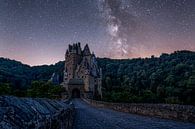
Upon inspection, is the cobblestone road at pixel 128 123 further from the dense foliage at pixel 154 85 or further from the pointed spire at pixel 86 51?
the pointed spire at pixel 86 51

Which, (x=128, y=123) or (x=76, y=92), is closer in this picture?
(x=128, y=123)

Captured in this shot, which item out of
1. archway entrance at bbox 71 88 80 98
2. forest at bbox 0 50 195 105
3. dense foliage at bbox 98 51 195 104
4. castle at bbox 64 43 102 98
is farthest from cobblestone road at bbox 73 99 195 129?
archway entrance at bbox 71 88 80 98

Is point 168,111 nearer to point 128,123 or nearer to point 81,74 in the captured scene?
point 128,123

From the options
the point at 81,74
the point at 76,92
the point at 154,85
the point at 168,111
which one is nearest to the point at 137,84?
the point at 154,85

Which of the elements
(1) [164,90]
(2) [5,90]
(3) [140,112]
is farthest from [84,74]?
(3) [140,112]

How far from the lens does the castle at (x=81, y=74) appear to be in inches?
3693

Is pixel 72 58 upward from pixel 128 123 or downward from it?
Answer: upward

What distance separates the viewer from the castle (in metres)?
93.8

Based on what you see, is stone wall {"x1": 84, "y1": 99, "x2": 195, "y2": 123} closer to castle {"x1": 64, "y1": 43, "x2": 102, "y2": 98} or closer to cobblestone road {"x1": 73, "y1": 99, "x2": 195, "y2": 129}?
cobblestone road {"x1": 73, "y1": 99, "x2": 195, "y2": 129}

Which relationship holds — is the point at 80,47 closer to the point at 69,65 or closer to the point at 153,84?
the point at 69,65

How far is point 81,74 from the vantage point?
330 feet

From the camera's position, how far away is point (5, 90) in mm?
48094

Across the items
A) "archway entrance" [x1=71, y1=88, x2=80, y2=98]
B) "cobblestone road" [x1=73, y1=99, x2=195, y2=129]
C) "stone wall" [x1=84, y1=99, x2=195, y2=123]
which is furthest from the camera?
"archway entrance" [x1=71, y1=88, x2=80, y2=98]

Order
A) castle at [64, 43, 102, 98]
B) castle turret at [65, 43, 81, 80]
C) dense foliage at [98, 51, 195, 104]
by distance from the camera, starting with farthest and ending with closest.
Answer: castle turret at [65, 43, 81, 80] → castle at [64, 43, 102, 98] → dense foliage at [98, 51, 195, 104]
